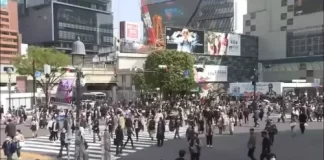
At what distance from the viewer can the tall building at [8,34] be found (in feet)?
3.64

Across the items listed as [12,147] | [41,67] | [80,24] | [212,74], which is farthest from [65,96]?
[212,74]

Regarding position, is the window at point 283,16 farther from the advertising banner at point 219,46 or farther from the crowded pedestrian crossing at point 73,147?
the advertising banner at point 219,46

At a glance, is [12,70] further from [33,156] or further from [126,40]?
[126,40]

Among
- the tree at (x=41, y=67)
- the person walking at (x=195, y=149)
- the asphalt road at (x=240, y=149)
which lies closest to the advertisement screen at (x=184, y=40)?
the tree at (x=41, y=67)

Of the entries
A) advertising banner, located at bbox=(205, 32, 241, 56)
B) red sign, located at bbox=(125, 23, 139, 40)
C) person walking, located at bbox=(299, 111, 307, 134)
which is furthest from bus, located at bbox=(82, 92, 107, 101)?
advertising banner, located at bbox=(205, 32, 241, 56)

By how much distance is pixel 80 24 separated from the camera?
1810 millimetres

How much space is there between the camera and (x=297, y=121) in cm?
602

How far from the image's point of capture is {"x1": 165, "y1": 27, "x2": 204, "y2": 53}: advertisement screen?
21270 millimetres

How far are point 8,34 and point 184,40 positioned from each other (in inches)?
839

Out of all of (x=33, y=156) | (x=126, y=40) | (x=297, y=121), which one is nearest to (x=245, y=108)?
(x=297, y=121)

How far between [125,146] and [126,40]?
1580 centimetres

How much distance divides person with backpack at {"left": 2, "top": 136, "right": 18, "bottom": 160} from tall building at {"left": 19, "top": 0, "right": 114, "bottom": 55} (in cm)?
254

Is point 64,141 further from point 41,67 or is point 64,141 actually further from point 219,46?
point 219,46

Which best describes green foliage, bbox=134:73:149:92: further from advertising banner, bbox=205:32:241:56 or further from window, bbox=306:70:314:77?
window, bbox=306:70:314:77
